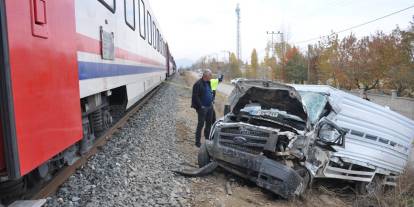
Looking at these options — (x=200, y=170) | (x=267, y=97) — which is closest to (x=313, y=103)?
(x=267, y=97)

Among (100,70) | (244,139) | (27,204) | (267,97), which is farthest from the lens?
(267,97)

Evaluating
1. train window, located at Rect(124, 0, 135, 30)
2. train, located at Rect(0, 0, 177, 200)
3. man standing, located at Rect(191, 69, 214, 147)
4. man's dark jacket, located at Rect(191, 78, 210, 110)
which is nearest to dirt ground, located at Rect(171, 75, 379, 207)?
man standing, located at Rect(191, 69, 214, 147)

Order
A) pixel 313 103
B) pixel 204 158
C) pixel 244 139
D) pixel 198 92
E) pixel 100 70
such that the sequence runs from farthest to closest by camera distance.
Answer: pixel 198 92 → pixel 313 103 → pixel 204 158 → pixel 244 139 → pixel 100 70

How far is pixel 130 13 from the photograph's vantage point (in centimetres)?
861

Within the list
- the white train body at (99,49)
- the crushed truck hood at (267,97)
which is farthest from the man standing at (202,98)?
the white train body at (99,49)

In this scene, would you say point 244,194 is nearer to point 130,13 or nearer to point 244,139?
point 244,139

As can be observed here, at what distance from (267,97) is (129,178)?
2923mm

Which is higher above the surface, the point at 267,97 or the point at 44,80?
the point at 44,80

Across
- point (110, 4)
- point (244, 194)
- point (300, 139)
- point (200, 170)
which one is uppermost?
point (110, 4)

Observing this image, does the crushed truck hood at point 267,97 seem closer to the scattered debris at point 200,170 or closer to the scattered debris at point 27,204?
the scattered debris at point 200,170

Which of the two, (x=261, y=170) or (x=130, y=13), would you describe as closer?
(x=261, y=170)

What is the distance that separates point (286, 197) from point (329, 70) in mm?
38388

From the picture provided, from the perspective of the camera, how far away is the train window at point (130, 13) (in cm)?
802

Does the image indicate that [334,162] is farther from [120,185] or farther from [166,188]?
[120,185]
